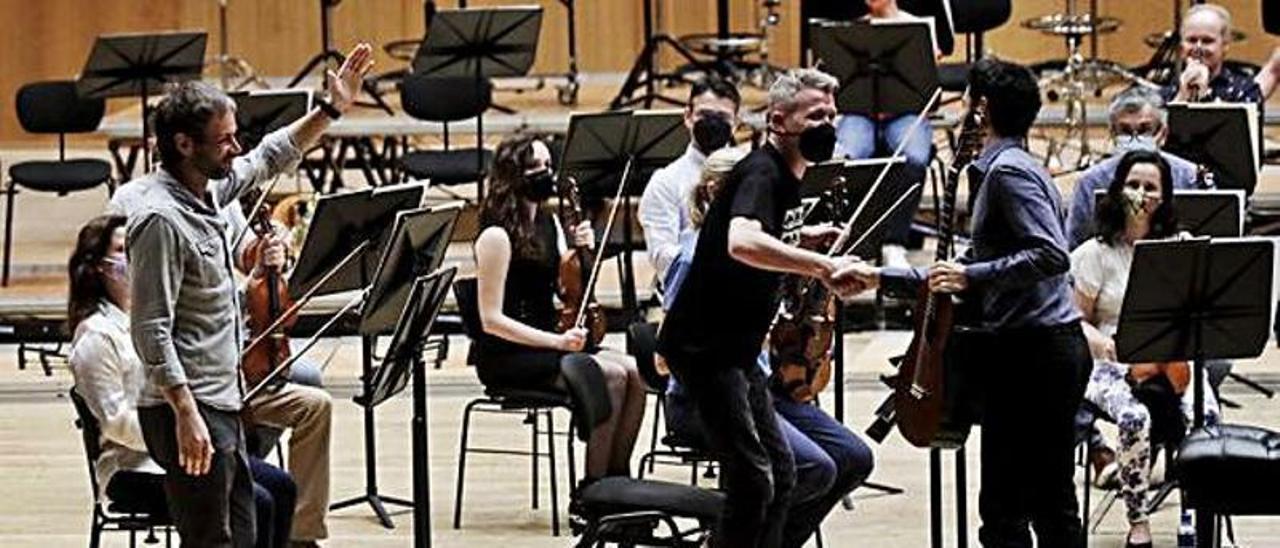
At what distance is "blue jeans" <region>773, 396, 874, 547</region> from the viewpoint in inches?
270

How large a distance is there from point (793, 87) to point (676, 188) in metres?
2.07

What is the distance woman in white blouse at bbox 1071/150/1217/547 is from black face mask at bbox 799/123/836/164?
4.92 feet

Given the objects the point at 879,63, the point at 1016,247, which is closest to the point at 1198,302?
the point at 1016,247

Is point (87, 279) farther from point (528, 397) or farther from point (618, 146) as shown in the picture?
point (618, 146)

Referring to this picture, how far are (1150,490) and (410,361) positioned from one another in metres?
2.78

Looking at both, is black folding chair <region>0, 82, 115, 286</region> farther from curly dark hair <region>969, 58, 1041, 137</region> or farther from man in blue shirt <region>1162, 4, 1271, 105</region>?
curly dark hair <region>969, 58, 1041, 137</region>

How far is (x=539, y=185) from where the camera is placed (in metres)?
8.01

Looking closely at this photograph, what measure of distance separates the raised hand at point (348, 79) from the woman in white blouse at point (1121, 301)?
2.43 metres

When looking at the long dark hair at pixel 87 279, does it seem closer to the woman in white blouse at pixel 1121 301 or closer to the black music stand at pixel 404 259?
the black music stand at pixel 404 259

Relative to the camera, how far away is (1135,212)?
26.0ft

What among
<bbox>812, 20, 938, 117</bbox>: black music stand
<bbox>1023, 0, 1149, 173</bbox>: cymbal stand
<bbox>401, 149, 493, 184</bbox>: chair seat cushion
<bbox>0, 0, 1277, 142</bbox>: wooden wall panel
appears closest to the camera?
<bbox>812, 20, 938, 117</bbox>: black music stand

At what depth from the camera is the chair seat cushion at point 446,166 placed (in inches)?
447

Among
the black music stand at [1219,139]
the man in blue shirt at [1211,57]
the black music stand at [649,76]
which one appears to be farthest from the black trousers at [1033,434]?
the black music stand at [649,76]

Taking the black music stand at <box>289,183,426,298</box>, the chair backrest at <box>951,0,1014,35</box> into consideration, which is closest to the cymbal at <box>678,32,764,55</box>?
the chair backrest at <box>951,0,1014,35</box>
